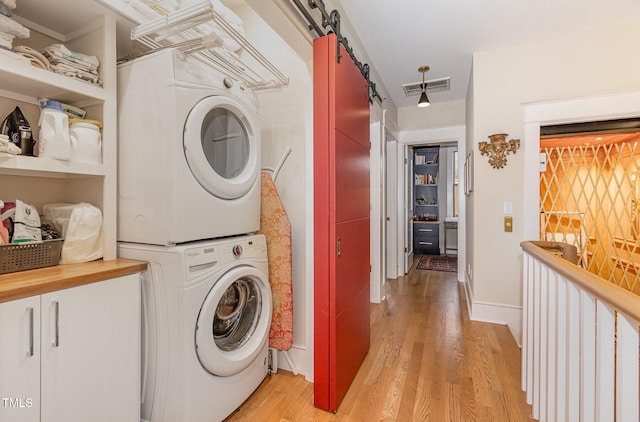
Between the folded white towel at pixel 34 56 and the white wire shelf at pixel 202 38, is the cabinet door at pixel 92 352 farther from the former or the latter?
the white wire shelf at pixel 202 38

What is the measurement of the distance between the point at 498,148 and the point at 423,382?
2.19 metres

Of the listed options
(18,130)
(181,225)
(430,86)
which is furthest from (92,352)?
(430,86)

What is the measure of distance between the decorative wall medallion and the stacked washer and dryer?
2.41 metres

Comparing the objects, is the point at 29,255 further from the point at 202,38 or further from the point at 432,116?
the point at 432,116

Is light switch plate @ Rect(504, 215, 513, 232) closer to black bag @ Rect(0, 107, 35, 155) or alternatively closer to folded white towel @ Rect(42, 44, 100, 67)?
folded white towel @ Rect(42, 44, 100, 67)

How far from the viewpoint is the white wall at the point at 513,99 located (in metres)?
2.59

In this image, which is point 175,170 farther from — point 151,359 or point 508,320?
point 508,320

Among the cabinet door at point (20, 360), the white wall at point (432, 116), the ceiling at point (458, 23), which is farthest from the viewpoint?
the white wall at point (432, 116)

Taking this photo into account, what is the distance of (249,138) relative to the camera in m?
1.77

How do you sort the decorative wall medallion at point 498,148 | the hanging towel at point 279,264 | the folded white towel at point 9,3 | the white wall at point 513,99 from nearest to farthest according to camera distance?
the folded white towel at point 9,3 < the hanging towel at point 279,264 < the white wall at point 513,99 < the decorative wall medallion at point 498,148

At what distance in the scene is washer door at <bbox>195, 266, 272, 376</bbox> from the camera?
1408mm

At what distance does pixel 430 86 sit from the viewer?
3744 millimetres

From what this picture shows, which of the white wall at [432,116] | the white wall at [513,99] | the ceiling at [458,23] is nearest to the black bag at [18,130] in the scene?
the ceiling at [458,23]

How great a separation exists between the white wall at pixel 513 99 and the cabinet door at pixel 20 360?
320 cm
